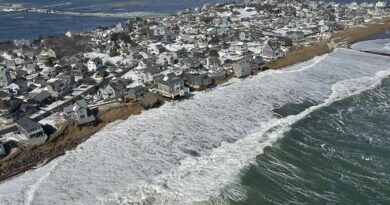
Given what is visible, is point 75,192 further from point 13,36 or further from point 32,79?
point 13,36

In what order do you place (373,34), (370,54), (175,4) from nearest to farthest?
(370,54)
(373,34)
(175,4)

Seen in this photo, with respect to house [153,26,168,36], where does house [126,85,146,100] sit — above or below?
below

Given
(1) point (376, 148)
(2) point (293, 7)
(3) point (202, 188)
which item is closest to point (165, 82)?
(3) point (202, 188)

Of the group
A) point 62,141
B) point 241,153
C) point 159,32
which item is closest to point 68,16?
point 159,32

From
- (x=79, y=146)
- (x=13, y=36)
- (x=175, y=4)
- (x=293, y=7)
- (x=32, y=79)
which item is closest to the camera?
(x=79, y=146)

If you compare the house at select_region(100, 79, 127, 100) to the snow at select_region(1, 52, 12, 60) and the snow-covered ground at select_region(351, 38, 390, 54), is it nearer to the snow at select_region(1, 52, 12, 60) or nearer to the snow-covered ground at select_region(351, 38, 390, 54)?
the snow at select_region(1, 52, 12, 60)

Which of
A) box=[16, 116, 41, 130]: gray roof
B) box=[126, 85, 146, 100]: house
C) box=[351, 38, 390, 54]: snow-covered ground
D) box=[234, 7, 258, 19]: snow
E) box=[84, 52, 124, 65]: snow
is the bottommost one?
box=[84, 52, 124, 65]: snow

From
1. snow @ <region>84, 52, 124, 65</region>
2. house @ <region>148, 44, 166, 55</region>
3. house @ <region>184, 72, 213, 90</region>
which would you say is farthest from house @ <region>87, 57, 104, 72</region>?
house @ <region>184, 72, 213, 90</region>

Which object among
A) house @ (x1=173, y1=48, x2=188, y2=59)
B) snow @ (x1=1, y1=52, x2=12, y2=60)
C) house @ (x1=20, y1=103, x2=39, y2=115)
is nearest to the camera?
house @ (x1=20, y1=103, x2=39, y2=115)
